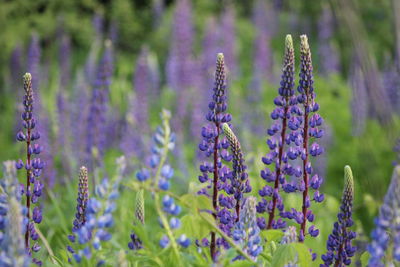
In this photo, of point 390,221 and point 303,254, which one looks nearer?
point 390,221

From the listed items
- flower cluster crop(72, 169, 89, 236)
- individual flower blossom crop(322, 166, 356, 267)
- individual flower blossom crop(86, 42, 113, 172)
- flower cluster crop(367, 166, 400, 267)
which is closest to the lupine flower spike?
individual flower blossom crop(322, 166, 356, 267)

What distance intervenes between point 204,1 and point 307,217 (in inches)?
418

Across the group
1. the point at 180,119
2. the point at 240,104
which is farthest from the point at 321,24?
the point at 180,119

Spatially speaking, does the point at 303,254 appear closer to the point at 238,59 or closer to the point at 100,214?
the point at 100,214

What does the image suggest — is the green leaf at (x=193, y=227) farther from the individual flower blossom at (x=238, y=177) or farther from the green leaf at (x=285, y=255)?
the individual flower blossom at (x=238, y=177)

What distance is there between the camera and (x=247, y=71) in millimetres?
11414

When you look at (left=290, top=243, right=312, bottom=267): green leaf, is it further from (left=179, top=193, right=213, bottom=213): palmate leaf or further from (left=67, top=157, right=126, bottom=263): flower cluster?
(left=67, top=157, right=126, bottom=263): flower cluster

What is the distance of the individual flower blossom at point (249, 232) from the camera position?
1873mm

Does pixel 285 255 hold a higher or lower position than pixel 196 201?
lower

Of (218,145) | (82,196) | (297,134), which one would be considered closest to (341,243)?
(297,134)

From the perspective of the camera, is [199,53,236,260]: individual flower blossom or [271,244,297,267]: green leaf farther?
[199,53,236,260]: individual flower blossom

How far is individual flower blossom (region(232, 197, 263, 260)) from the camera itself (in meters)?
1.87

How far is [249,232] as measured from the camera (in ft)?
6.19

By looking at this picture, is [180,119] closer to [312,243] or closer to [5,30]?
[312,243]
